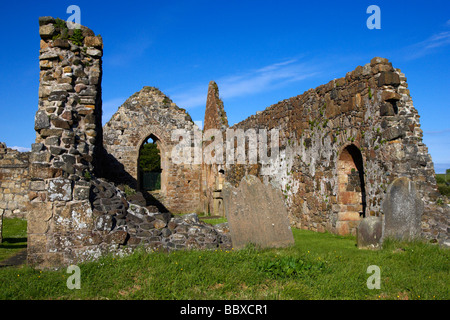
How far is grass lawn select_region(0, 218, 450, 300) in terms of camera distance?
167 inches

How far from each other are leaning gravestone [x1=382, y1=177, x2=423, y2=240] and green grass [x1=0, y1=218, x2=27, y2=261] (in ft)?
23.4

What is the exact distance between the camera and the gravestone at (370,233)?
6.86m

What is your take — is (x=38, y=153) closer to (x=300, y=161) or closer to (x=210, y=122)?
(x=300, y=161)

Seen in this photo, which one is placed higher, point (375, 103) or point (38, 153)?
point (375, 103)

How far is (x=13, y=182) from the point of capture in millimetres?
13875

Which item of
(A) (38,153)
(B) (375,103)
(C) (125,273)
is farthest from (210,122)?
(C) (125,273)

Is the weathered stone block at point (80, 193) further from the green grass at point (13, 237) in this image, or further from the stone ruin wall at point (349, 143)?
the stone ruin wall at point (349, 143)

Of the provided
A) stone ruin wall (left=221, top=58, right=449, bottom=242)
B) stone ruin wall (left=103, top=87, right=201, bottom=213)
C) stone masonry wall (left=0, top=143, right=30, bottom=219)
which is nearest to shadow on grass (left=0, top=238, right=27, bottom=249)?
stone masonry wall (left=0, top=143, right=30, bottom=219)

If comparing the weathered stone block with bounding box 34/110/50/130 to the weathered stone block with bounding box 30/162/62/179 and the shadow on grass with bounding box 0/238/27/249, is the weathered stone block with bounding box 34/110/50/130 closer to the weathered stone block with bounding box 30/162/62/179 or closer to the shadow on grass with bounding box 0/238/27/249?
the weathered stone block with bounding box 30/162/62/179

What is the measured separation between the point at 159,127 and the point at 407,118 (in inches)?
479

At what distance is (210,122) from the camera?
17.8 meters

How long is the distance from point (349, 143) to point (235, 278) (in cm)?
538

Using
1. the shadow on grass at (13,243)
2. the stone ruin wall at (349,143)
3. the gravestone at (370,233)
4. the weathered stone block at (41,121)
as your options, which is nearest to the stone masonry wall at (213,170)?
the stone ruin wall at (349,143)

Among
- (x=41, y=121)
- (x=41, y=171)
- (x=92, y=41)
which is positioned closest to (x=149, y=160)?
(x=92, y=41)
